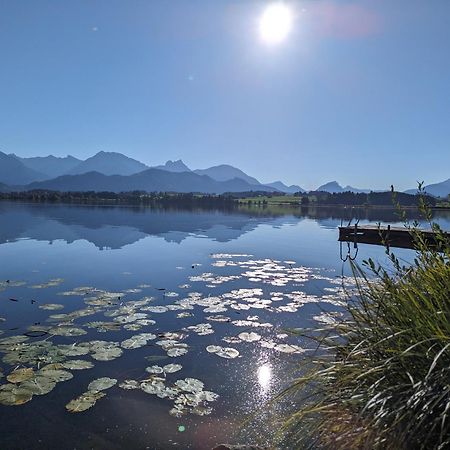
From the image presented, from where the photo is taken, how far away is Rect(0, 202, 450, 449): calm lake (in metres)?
6.62

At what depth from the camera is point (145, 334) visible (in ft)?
→ 35.3

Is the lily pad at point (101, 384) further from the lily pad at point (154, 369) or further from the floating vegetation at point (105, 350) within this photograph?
the floating vegetation at point (105, 350)

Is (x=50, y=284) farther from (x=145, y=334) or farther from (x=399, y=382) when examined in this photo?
(x=399, y=382)

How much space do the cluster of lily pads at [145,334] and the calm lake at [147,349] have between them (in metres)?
0.04

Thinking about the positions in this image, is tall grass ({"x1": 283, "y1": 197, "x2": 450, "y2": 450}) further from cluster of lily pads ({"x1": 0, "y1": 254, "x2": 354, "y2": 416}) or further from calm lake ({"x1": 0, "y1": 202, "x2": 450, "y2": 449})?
cluster of lily pads ({"x1": 0, "y1": 254, "x2": 354, "y2": 416})

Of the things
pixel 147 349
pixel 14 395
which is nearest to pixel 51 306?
pixel 147 349

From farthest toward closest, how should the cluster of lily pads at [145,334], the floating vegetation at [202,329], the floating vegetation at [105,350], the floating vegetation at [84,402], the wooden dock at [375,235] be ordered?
the wooden dock at [375,235], the floating vegetation at [202,329], the floating vegetation at [105,350], the cluster of lily pads at [145,334], the floating vegetation at [84,402]

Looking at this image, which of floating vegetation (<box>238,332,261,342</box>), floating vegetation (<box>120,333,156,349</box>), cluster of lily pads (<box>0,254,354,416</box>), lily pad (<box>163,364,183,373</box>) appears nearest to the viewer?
cluster of lily pads (<box>0,254,354,416</box>)

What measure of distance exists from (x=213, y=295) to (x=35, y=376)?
854 cm

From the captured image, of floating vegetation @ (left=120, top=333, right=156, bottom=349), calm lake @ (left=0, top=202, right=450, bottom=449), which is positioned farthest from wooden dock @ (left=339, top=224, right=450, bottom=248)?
floating vegetation @ (left=120, top=333, right=156, bottom=349)

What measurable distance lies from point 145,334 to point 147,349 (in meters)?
1.07

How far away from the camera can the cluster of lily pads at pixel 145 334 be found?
771 centimetres

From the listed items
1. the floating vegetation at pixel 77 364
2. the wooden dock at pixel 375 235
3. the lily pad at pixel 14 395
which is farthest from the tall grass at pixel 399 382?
the wooden dock at pixel 375 235

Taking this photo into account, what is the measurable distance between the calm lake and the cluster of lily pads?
1.4 inches
